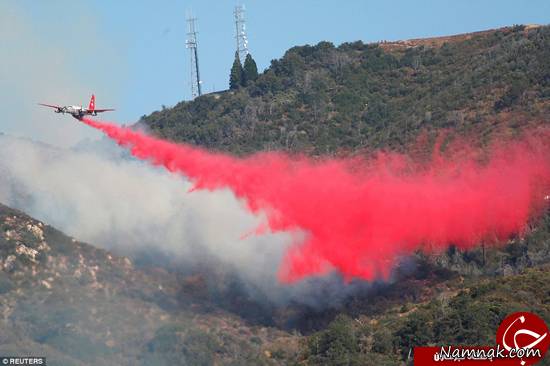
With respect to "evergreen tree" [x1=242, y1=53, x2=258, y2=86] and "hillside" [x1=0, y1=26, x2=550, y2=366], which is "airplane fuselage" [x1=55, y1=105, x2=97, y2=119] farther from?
"evergreen tree" [x1=242, y1=53, x2=258, y2=86]

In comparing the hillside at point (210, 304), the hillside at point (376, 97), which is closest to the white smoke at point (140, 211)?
the hillside at point (210, 304)

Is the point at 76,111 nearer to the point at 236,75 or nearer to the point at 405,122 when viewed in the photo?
the point at 405,122

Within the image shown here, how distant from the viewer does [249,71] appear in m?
176

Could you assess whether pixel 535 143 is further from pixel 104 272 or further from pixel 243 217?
pixel 104 272

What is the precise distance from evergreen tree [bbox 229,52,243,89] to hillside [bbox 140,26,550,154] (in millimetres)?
2319

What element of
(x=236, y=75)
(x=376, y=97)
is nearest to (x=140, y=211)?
(x=376, y=97)

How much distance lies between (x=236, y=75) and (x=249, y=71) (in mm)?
1596

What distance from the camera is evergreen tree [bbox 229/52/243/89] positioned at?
577ft

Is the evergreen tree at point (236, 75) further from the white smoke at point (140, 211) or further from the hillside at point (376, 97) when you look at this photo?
the white smoke at point (140, 211)

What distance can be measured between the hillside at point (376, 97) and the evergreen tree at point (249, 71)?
1353mm

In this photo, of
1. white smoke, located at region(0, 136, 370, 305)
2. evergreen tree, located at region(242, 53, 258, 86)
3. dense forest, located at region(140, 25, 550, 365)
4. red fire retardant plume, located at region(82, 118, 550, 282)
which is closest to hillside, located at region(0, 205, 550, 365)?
dense forest, located at region(140, 25, 550, 365)

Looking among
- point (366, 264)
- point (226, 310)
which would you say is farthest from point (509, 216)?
point (226, 310)

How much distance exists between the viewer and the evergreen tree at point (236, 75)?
577ft

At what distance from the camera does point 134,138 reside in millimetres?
97062
